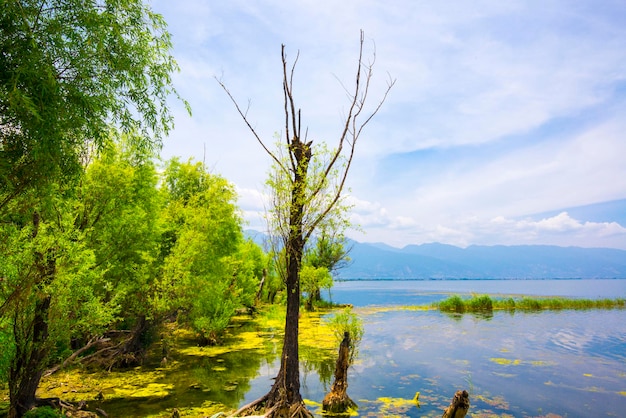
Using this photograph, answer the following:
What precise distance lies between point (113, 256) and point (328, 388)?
36.5 feet

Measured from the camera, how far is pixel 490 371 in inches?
683

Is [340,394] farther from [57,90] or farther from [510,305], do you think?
[510,305]

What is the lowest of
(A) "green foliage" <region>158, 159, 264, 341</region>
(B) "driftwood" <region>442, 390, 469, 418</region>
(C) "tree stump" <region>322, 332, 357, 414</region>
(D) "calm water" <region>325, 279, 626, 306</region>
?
(D) "calm water" <region>325, 279, 626, 306</region>

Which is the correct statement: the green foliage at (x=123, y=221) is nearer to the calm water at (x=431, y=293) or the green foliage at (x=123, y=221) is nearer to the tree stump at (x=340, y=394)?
the tree stump at (x=340, y=394)

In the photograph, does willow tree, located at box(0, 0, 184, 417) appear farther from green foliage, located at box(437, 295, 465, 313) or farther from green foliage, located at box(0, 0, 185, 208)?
green foliage, located at box(437, 295, 465, 313)

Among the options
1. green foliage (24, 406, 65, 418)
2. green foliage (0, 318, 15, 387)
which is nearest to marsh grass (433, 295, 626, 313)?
green foliage (24, 406, 65, 418)

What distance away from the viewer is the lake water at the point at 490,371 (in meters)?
12.8

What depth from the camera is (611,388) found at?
14930 mm

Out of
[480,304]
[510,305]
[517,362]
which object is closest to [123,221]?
[517,362]

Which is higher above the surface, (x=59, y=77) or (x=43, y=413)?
(x=59, y=77)

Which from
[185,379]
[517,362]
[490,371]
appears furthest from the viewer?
[517,362]

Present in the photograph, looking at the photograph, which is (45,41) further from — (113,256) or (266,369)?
(266,369)

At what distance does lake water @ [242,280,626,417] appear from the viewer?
12805 mm

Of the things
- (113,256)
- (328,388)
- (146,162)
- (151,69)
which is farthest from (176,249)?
(151,69)
